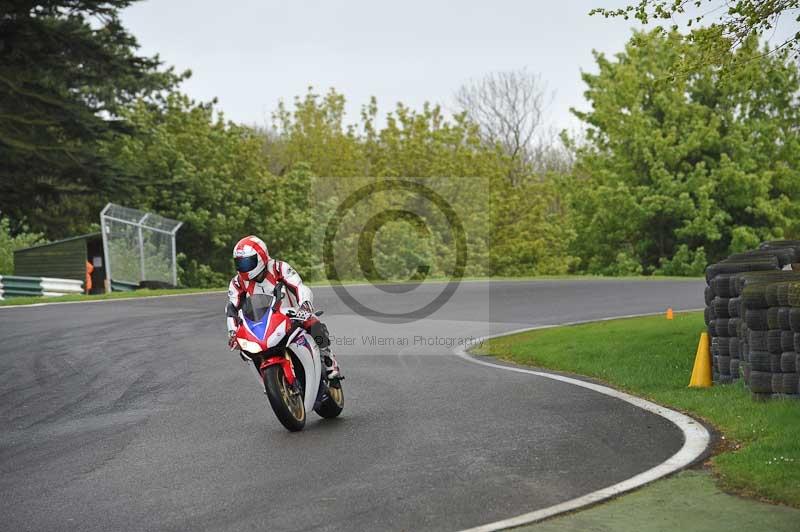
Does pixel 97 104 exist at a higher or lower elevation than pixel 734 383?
higher

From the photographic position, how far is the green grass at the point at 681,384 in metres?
7.05

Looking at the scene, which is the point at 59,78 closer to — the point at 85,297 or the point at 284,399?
the point at 85,297

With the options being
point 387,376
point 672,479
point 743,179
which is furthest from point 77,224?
point 672,479

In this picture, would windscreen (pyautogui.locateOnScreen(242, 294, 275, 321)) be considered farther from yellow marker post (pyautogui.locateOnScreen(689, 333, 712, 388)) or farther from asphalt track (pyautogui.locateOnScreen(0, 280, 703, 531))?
yellow marker post (pyautogui.locateOnScreen(689, 333, 712, 388))

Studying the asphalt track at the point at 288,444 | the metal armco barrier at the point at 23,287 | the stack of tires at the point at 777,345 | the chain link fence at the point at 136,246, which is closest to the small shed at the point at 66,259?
the chain link fence at the point at 136,246

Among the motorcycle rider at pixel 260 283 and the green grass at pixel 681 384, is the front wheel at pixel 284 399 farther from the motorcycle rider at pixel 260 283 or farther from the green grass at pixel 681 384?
the green grass at pixel 681 384

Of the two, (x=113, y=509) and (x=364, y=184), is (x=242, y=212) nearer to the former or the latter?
(x=364, y=184)

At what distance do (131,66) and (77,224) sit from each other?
15356 mm

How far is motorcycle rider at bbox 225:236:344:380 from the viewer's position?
31.1ft

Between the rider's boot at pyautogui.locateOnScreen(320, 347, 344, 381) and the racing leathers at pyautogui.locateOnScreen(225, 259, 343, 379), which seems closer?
the racing leathers at pyautogui.locateOnScreen(225, 259, 343, 379)

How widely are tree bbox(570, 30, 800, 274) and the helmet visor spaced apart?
144ft

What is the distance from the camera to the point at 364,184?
6006cm

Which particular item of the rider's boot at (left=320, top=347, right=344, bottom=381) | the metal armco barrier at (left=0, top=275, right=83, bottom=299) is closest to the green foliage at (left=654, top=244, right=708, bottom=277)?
the metal armco barrier at (left=0, top=275, right=83, bottom=299)

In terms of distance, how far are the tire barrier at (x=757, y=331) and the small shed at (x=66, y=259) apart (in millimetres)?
27612
